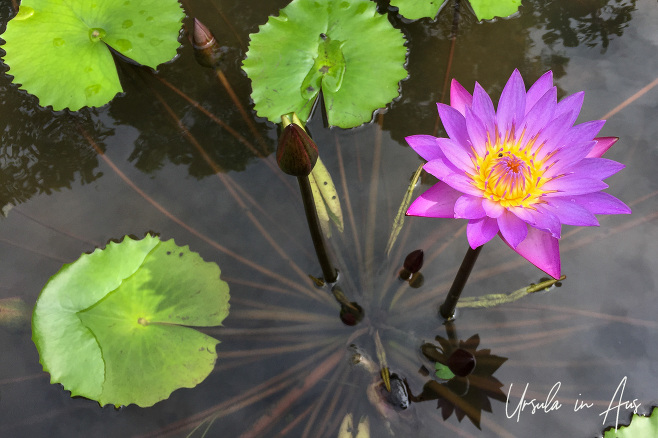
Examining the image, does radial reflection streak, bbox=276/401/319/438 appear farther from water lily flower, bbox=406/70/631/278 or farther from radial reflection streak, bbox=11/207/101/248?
radial reflection streak, bbox=11/207/101/248

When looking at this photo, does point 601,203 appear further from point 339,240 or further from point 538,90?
point 339,240

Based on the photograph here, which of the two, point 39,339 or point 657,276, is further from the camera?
point 657,276

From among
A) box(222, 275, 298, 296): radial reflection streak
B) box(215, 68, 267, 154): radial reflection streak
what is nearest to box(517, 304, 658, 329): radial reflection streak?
box(222, 275, 298, 296): radial reflection streak

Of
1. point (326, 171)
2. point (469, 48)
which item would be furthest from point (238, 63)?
point (469, 48)

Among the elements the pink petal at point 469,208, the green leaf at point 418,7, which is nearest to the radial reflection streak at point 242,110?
the green leaf at point 418,7

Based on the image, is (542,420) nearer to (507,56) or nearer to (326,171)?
(326,171)

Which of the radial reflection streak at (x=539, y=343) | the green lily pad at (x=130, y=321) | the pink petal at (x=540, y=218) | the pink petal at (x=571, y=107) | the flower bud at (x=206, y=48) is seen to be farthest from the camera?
the flower bud at (x=206, y=48)

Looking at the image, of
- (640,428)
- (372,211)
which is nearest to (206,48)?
(372,211)

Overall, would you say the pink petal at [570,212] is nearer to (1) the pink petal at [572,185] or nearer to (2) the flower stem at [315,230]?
(1) the pink petal at [572,185]
